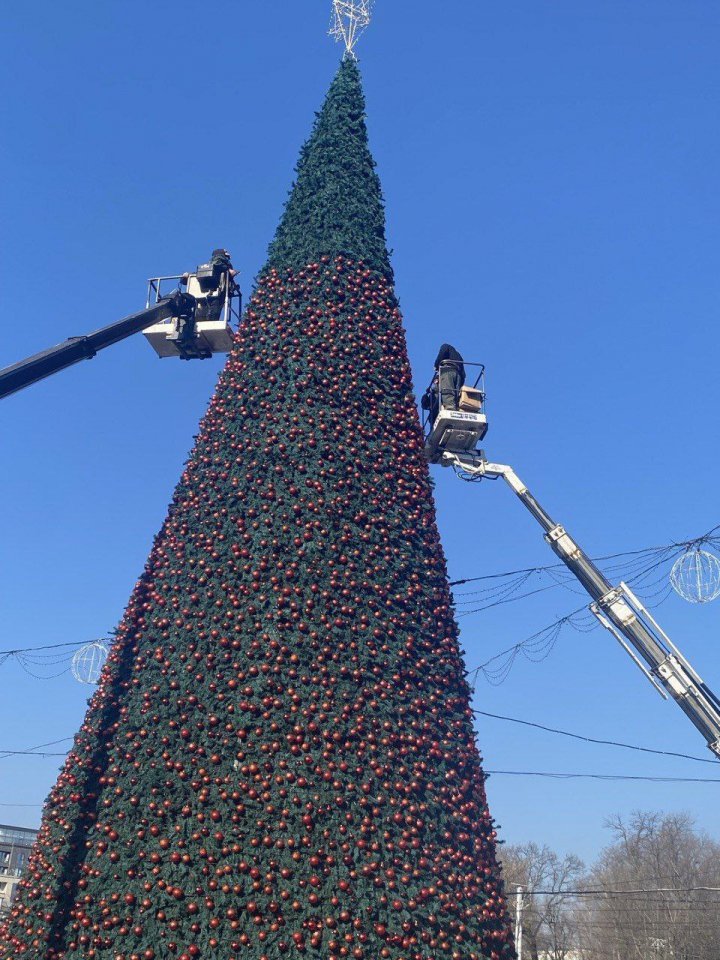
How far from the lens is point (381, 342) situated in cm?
838

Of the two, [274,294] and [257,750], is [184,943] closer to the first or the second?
[257,750]

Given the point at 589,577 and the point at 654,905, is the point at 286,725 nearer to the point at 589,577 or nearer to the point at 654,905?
the point at 589,577

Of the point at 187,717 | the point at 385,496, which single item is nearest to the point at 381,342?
the point at 385,496

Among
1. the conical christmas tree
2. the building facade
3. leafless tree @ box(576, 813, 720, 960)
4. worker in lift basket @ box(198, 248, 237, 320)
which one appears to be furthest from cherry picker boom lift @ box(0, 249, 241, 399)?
the building facade

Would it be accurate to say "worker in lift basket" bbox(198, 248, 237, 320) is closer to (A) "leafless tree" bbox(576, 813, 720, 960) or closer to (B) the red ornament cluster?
(B) the red ornament cluster

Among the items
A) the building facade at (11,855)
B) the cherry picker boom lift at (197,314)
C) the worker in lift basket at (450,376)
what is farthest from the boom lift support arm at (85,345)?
the building facade at (11,855)

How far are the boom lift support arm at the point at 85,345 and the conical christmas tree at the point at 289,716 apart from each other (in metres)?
1.23

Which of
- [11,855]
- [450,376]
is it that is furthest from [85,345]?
[11,855]

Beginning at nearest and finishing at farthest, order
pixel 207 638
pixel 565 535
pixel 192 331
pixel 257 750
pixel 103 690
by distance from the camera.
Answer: pixel 257 750 → pixel 207 638 → pixel 103 690 → pixel 192 331 → pixel 565 535

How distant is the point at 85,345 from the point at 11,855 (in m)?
61.2

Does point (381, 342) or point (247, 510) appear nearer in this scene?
point (247, 510)

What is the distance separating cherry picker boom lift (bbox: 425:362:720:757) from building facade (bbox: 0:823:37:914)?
52.5 metres

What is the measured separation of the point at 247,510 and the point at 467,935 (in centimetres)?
365

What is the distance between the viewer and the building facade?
54.1m
